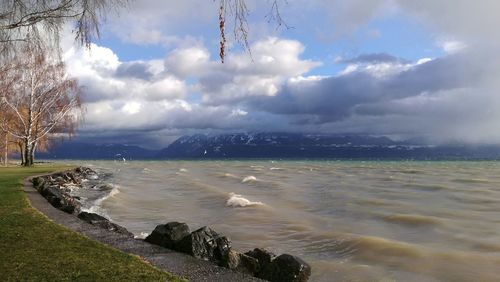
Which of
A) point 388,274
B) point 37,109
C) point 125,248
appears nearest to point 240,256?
point 125,248

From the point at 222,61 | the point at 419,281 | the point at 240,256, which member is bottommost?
the point at 419,281

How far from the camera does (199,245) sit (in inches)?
484

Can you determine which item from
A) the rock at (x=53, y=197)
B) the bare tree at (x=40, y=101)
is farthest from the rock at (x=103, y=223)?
the bare tree at (x=40, y=101)

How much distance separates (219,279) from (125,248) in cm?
367

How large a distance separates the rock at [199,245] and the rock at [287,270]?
1.75 metres

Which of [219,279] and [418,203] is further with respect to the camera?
[418,203]

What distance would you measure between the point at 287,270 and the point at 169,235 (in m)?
Answer: 3.75

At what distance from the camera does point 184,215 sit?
2506 centimetres

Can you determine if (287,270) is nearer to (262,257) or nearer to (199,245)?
(262,257)

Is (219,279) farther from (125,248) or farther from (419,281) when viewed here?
(419,281)

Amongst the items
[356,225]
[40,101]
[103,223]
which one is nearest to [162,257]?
[103,223]

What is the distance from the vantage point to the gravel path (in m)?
9.94

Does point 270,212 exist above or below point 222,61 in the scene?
below

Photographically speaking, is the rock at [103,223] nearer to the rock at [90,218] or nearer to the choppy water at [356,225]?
the rock at [90,218]
